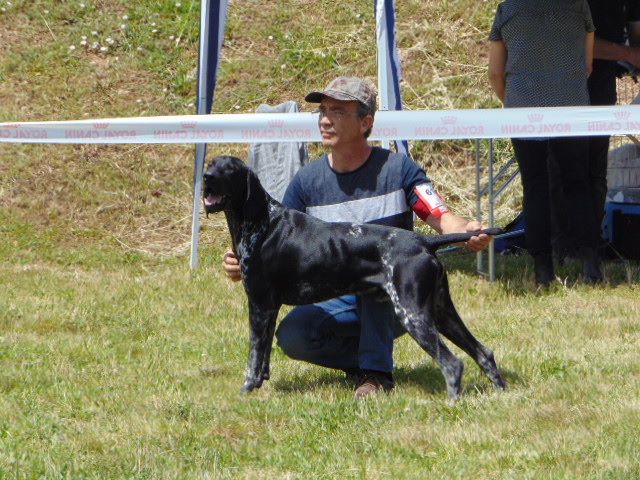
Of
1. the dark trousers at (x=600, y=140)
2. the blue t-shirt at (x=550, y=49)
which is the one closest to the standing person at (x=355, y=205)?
the blue t-shirt at (x=550, y=49)

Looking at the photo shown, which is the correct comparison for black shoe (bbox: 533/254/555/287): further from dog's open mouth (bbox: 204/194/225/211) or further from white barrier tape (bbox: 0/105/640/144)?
dog's open mouth (bbox: 204/194/225/211)

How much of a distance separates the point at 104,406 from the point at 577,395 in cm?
191

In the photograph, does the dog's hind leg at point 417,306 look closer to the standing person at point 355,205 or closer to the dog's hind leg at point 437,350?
the dog's hind leg at point 437,350

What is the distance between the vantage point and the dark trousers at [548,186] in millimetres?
7449

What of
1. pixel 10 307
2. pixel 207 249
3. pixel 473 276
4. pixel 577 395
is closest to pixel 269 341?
pixel 577 395

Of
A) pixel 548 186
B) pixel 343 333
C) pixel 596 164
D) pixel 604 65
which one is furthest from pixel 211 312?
pixel 604 65

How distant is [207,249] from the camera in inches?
388

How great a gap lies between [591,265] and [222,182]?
3594 millimetres

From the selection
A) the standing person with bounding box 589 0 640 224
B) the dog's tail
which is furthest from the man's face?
the standing person with bounding box 589 0 640 224

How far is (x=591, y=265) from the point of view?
762cm

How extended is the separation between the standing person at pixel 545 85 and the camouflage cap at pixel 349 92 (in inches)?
99.8

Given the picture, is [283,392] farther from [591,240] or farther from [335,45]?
[335,45]

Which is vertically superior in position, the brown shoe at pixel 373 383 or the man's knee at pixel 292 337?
the man's knee at pixel 292 337

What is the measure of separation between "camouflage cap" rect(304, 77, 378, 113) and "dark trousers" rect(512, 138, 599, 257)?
8.72ft
